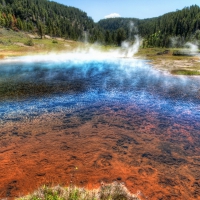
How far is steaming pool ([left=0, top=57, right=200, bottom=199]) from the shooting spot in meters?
7.02

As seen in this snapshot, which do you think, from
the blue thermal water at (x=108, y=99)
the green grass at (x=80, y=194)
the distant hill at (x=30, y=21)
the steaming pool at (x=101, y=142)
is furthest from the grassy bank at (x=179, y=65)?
the distant hill at (x=30, y=21)

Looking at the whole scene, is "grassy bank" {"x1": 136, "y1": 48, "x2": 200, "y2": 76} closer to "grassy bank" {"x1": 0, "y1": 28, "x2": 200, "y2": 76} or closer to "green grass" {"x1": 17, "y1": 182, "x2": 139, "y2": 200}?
"grassy bank" {"x1": 0, "y1": 28, "x2": 200, "y2": 76}

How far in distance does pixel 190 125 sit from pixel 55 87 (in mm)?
15958

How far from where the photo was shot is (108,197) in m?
5.73

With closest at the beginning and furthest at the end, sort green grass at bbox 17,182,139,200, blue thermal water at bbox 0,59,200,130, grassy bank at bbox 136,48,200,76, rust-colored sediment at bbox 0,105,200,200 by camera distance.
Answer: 1. green grass at bbox 17,182,139,200
2. rust-colored sediment at bbox 0,105,200,200
3. blue thermal water at bbox 0,59,200,130
4. grassy bank at bbox 136,48,200,76

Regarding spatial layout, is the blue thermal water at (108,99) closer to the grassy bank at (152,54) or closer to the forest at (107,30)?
the grassy bank at (152,54)

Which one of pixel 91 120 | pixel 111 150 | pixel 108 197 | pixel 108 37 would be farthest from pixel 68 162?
pixel 108 37

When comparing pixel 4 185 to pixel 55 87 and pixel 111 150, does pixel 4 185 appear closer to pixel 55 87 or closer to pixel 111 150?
pixel 111 150

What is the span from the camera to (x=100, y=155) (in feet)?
28.4

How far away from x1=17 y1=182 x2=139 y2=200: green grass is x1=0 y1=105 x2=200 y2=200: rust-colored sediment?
650 mm

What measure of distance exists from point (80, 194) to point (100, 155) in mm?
3092

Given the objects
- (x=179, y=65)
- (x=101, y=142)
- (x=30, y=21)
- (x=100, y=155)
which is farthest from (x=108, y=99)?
(x=30, y=21)

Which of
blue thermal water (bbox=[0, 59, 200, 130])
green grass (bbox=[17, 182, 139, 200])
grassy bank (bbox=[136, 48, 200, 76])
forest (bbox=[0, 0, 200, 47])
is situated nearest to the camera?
green grass (bbox=[17, 182, 139, 200])

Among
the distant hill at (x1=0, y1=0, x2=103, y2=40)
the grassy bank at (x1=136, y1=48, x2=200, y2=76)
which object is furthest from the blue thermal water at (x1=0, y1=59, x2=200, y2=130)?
the distant hill at (x1=0, y1=0, x2=103, y2=40)
